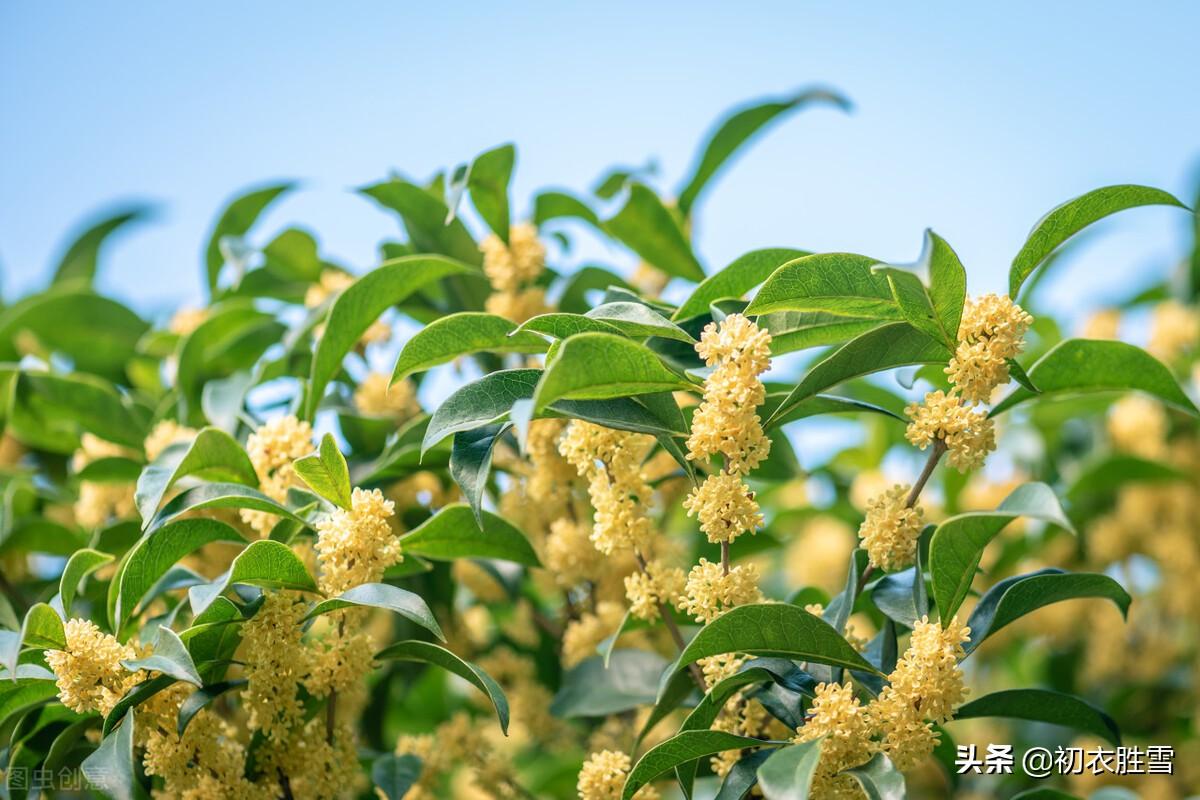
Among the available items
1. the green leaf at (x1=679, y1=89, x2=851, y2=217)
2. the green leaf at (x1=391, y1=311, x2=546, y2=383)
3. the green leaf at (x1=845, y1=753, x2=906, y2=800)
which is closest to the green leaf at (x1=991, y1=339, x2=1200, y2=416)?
the green leaf at (x1=845, y1=753, x2=906, y2=800)

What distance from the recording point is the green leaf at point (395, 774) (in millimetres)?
Answer: 1114

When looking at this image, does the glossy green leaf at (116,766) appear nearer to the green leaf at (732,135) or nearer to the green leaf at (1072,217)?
the green leaf at (1072,217)

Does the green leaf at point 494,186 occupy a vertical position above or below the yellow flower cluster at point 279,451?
above

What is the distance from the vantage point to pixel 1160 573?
2.12m

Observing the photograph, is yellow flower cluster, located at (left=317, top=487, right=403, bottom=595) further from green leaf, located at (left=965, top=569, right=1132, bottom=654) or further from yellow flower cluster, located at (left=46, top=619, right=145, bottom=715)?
green leaf, located at (left=965, top=569, right=1132, bottom=654)

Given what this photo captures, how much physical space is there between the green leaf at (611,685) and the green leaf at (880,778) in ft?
1.21

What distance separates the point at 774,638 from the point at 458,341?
0.38 m

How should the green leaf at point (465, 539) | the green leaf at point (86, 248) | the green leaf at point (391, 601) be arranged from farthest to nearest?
1. the green leaf at point (86, 248)
2. the green leaf at point (465, 539)
3. the green leaf at point (391, 601)

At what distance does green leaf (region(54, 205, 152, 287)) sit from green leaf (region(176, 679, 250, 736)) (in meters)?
1.31

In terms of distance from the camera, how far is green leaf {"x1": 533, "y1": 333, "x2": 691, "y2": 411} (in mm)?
774

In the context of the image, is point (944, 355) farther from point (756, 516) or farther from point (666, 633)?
point (666, 633)

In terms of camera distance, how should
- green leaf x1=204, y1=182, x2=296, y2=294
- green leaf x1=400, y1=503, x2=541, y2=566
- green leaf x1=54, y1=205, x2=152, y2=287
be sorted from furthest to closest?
green leaf x1=54, y1=205, x2=152, y2=287 < green leaf x1=204, y1=182, x2=296, y2=294 < green leaf x1=400, y1=503, x2=541, y2=566

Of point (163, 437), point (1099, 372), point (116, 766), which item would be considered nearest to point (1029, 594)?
point (1099, 372)

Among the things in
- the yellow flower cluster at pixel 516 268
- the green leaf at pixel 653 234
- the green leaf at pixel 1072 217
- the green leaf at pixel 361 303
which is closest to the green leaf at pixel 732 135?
the green leaf at pixel 653 234
